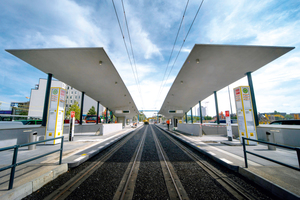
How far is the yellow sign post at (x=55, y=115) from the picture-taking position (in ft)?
27.0

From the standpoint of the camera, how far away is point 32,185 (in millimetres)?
2906

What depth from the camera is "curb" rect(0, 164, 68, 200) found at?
8.13 ft

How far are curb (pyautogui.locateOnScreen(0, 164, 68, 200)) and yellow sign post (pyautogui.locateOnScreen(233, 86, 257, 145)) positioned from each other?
33.6 ft

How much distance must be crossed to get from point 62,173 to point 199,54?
10.8m

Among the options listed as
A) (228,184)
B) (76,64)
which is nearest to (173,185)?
(228,184)

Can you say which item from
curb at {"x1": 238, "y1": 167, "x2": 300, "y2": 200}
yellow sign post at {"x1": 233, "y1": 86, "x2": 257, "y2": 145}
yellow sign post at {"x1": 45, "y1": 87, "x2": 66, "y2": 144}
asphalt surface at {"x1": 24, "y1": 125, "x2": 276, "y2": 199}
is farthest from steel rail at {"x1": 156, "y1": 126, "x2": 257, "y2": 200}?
yellow sign post at {"x1": 45, "y1": 87, "x2": 66, "y2": 144}

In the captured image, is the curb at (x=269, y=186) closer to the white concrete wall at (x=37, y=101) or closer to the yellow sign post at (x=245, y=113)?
the yellow sign post at (x=245, y=113)

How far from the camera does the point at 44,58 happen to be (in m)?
9.56

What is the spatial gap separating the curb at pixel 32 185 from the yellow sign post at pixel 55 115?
5.60 m

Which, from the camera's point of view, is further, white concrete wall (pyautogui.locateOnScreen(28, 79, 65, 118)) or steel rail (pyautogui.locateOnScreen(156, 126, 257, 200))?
white concrete wall (pyautogui.locateOnScreen(28, 79, 65, 118))

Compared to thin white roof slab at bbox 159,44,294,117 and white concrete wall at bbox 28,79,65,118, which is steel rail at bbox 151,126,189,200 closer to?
thin white roof slab at bbox 159,44,294,117

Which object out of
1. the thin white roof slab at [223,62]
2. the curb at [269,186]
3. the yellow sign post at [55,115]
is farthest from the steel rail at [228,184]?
the yellow sign post at [55,115]

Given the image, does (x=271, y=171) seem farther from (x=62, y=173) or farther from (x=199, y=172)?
(x=62, y=173)

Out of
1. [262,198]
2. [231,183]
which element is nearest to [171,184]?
[231,183]
